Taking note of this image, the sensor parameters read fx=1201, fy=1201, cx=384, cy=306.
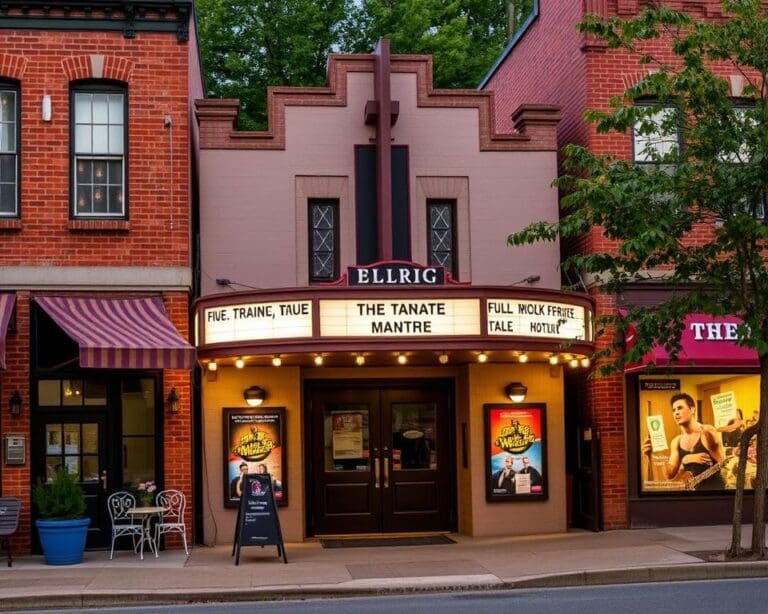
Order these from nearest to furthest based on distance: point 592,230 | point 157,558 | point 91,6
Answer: point 157,558
point 91,6
point 592,230

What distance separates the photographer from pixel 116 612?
12.8 m

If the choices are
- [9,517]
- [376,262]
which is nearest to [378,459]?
[376,262]

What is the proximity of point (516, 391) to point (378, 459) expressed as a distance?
8.08ft

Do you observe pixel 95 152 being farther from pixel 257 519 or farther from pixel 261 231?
pixel 257 519

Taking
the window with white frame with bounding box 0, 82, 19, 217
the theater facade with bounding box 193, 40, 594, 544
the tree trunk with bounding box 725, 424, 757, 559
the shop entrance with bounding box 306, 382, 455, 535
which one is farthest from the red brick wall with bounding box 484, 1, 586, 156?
the window with white frame with bounding box 0, 82, 19, 217

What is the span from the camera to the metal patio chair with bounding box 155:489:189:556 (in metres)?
16.9

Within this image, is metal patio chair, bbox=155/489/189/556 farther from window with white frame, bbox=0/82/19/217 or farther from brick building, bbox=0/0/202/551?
window with white frame, bbox=0/82/19/217

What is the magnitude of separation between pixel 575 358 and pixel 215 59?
18274 mm

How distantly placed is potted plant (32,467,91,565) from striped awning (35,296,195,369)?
1.94 meters

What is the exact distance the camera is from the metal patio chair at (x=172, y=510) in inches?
664

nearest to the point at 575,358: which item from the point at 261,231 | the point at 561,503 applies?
the point at 561,503

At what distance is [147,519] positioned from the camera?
55.0ft

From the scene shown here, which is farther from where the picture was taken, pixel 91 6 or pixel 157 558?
pixel 91 6

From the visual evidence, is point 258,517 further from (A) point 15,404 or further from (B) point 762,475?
(B) point 762,475
